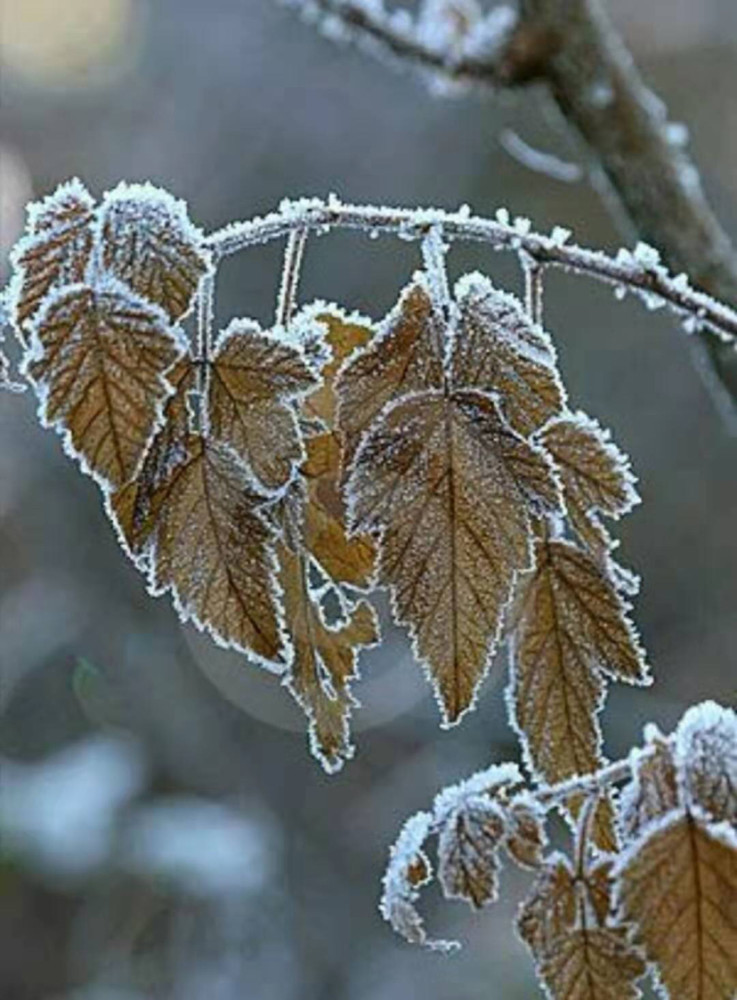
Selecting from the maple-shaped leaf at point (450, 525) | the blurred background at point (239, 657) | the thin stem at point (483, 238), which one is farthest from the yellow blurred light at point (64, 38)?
the maple-shaped leaf at point (450, 525)

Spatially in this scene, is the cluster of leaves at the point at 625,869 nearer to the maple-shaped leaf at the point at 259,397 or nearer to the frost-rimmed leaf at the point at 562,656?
the frost-rimmed leaf at the point at 562,656

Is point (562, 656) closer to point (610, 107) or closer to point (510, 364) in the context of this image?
point (510, 364)

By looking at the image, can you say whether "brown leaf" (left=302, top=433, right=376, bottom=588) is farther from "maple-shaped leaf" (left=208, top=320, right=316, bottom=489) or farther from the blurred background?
the blurred background

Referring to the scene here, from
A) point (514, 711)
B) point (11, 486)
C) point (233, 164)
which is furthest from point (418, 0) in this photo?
point (514, 711)

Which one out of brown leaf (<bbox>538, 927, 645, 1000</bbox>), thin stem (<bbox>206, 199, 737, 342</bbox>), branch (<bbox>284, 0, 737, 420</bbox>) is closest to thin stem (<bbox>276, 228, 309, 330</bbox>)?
thin stem (<bbox>206, 199, 737, 342</bbox>)

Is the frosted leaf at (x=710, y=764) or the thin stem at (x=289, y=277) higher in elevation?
the thin stem at (x=289, y=277)

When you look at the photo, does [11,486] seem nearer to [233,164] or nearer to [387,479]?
[233,164]

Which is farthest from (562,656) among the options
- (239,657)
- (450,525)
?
(239,657)
